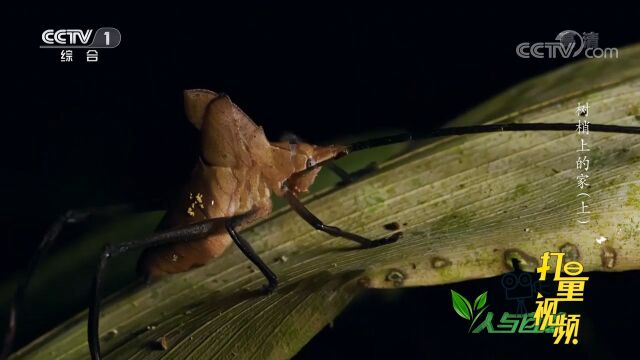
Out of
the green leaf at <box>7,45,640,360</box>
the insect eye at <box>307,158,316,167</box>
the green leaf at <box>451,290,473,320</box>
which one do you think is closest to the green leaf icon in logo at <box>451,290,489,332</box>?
the green leaf at <box>451,290,473,320</box>

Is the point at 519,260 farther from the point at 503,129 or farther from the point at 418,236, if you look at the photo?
the point at 503,129

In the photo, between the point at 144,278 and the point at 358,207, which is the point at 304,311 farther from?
the point at 144,278

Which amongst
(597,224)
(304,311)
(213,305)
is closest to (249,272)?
(213,305)

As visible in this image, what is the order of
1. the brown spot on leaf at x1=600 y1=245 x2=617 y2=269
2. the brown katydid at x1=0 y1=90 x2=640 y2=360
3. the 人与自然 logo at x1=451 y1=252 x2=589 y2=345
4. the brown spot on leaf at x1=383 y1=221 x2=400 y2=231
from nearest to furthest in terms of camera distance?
the brown spot on leaf at x1=600 y1=245 x2=617 y2=269 → the 人与自然 logo at x1=451 y1=252 x2=589 y2=345 → the brown spot on leaf at x1=383 y1=221 x2=400 y2=231 → the brown katydid at x1=0 y1=90 x2=640 y2=360

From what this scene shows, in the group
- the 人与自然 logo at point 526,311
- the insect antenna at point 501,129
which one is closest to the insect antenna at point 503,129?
the insect antenna at point 501,129

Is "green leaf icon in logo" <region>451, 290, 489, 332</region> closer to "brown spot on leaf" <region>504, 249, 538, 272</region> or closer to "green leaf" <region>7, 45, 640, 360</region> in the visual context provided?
"green leaf" <region>7, 45, 640, 360</region>

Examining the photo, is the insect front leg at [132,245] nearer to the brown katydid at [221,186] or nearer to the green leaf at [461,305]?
the brown katydid at [221,186]
